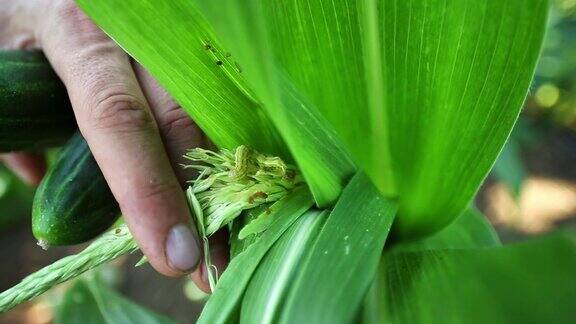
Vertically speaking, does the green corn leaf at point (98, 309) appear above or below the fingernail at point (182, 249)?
below

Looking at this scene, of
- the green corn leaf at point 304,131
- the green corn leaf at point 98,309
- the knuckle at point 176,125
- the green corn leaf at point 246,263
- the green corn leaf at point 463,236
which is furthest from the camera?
the green corn leaf at point 98,309

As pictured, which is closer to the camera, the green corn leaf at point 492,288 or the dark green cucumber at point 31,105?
the green corn leaf at point 492,288

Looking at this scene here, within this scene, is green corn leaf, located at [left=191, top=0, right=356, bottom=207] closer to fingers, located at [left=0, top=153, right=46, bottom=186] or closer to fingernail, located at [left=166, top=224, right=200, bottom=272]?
fingernail, located at [left=166, top=224, right=200, bottom=272]

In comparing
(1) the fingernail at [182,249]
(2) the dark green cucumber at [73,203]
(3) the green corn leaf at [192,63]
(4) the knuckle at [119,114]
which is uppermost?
(3) the green corn leaf at [192,63]

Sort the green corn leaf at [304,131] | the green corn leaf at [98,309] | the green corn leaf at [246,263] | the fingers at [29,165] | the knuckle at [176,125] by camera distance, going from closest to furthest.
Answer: the green corn leaf at [304,131], the green corn leaf at [246,263], the knuckle at [176,125], the green corn leaf at [98,309], the fingers at [29,165]

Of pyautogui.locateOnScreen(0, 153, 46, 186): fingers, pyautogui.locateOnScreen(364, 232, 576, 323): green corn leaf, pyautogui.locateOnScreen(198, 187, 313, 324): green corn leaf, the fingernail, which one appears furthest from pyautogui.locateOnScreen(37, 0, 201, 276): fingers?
pyautogui.locateOnScreen(0, 153, 46, 186): fingers

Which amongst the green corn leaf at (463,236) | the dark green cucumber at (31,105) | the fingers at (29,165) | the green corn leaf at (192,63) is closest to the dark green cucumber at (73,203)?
the dark green cucumber at (31,105)

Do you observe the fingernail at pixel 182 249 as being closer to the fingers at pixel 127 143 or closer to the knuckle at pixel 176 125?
the fingers at pixel 127 143

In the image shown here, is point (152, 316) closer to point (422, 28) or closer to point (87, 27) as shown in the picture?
point (87, 27)
